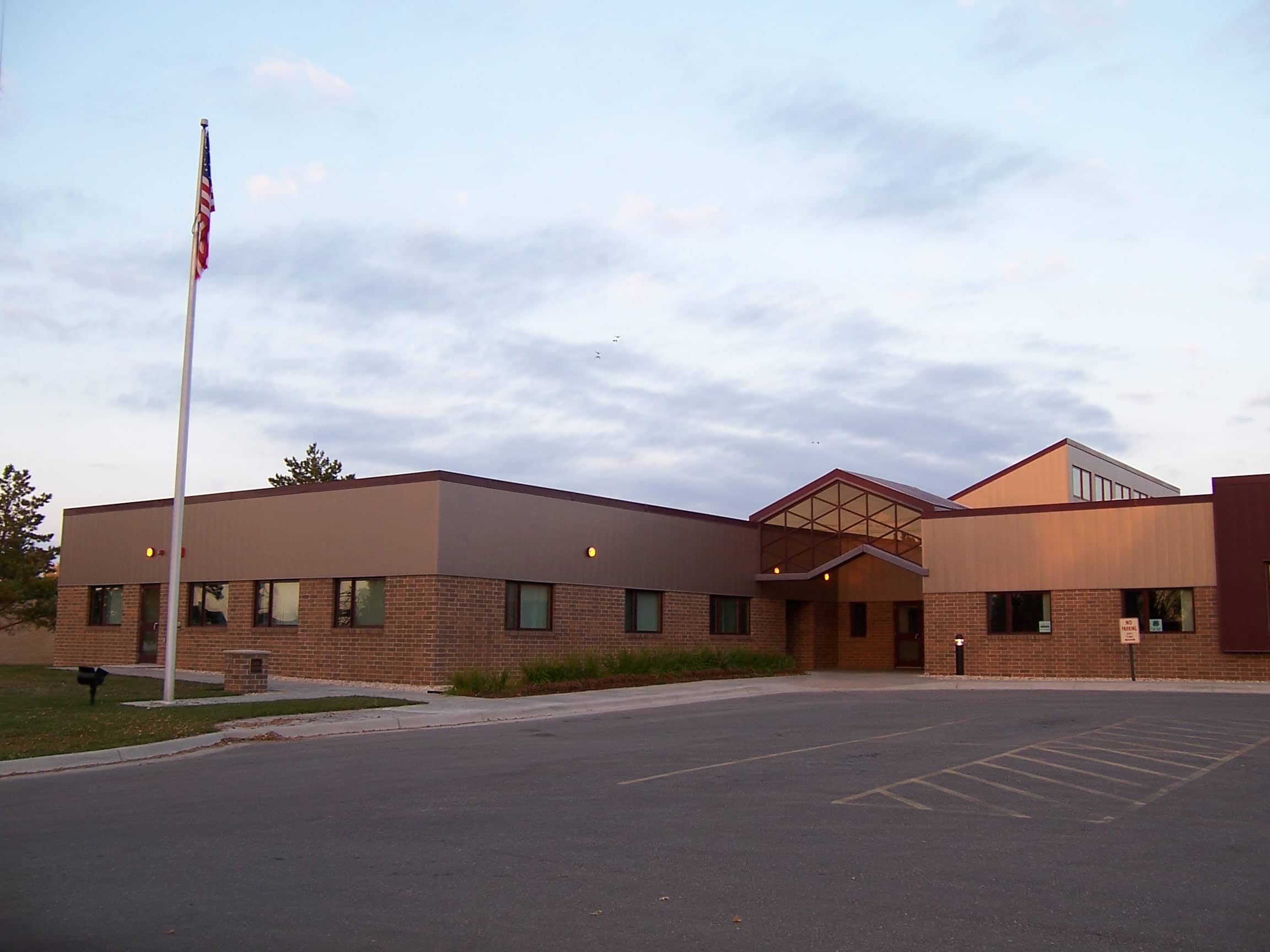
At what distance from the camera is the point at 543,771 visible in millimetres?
12922

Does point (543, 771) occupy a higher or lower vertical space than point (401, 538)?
lower

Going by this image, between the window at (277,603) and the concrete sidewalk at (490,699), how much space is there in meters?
1.58

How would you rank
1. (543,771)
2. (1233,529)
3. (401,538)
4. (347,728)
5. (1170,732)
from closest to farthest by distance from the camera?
(543,771) < (1170,732) < (347,728) < (401,538) < (1233,529)

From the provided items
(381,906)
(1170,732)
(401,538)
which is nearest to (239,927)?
(381,906)

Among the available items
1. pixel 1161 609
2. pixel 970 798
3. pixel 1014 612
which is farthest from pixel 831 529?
pixel 970 798

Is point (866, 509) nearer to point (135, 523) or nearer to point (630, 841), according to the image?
point (135, 523)

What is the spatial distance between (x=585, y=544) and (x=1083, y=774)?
1907cm

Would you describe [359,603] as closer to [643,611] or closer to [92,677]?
[643,611]

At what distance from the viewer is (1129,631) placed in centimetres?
2856

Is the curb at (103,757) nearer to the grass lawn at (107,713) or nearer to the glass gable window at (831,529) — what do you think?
the grass lawn at (107,713)

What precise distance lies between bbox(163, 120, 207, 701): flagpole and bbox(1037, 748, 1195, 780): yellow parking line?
46.1ft

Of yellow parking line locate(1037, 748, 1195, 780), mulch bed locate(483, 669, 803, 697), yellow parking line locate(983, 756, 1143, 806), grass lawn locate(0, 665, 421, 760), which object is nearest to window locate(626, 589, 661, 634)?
mulch bed locate(483, 669, 803, 697)

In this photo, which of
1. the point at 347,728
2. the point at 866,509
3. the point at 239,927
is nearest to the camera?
the point at 239,927

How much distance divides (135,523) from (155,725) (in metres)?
18.6
